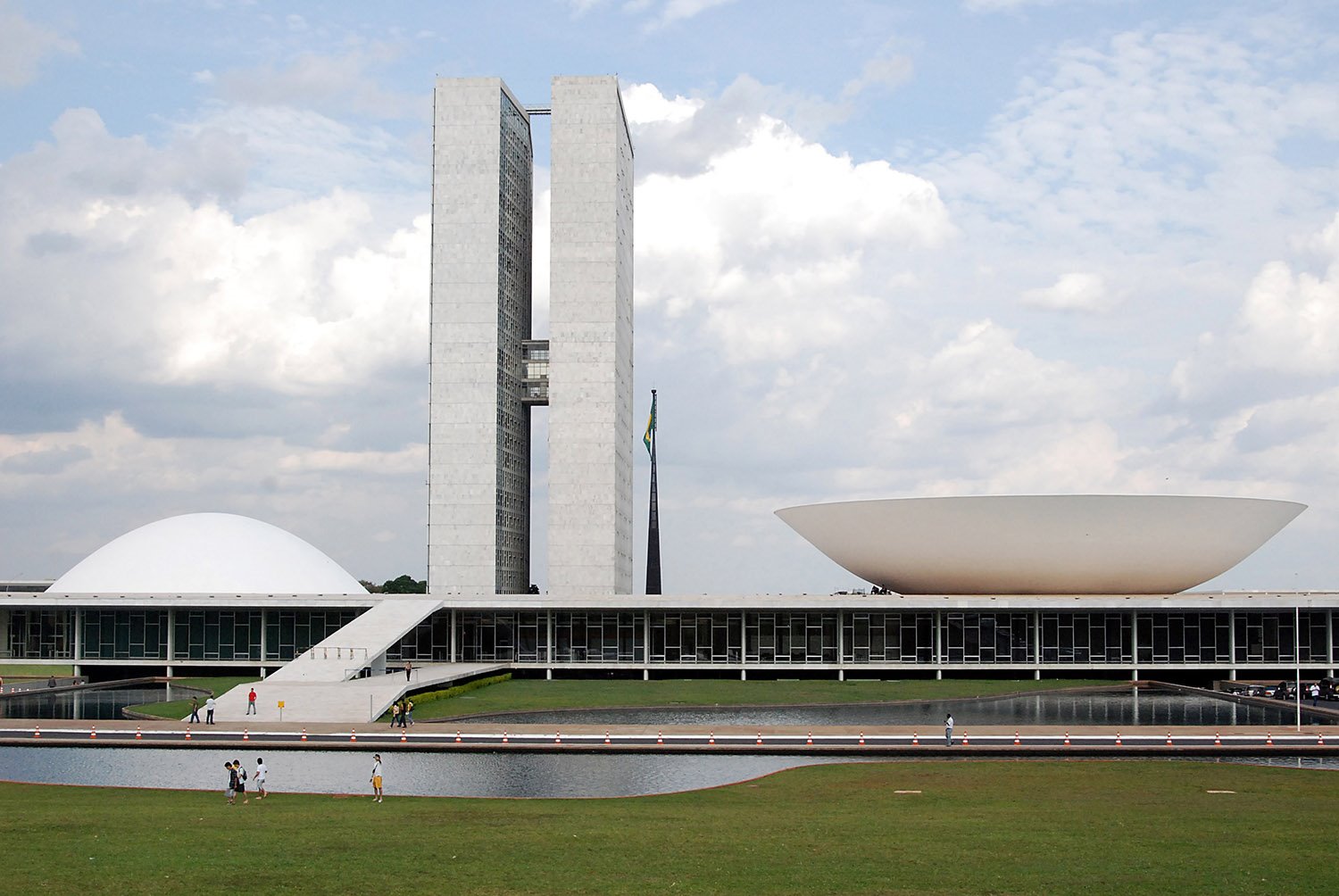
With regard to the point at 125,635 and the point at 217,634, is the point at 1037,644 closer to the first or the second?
the point at 217,634

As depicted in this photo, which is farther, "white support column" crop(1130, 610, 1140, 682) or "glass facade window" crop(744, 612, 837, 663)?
"glass facade window" crop(744, 612, 837, 663)

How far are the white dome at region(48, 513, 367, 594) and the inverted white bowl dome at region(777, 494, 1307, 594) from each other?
81.0ft

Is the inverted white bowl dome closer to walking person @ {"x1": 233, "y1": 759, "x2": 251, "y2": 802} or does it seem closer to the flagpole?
the flagpole

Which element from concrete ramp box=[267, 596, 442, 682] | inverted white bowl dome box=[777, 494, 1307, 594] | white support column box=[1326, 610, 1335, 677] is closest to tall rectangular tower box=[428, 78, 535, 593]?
concrete ramp box=[267, 596, 442, 682]

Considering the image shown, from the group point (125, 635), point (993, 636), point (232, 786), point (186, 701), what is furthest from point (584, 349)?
point (232, 786)

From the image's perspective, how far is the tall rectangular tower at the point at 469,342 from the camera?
2921 inches

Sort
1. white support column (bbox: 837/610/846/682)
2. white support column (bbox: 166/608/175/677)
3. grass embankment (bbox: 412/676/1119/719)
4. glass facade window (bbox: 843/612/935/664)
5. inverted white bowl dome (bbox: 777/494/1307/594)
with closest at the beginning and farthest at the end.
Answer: grass embankment (bbox: 412/676/1119/719) < inverted white bowl dome (bbox: 777/494/1307/594) < white support column (bbox: 837/610/846/682) < glass facade window (bbox: 843/612/935/664) < white support column (bbox: 166/608/175/677)

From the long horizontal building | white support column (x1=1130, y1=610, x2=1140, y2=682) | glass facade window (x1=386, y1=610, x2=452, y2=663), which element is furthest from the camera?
glass facade window (x1=386, y1=610, x2=452, y2=663)

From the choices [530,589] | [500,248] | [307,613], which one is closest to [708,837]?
[307,613]

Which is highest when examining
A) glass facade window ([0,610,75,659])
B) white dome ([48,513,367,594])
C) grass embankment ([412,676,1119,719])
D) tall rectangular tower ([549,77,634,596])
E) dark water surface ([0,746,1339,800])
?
tall rectangular tower ([549,77,634,596])

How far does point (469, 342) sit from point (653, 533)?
1783cm

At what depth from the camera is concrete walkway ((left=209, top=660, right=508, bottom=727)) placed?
3791cm

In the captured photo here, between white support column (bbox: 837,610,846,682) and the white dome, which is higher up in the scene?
the white dome

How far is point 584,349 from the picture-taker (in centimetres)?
7669
